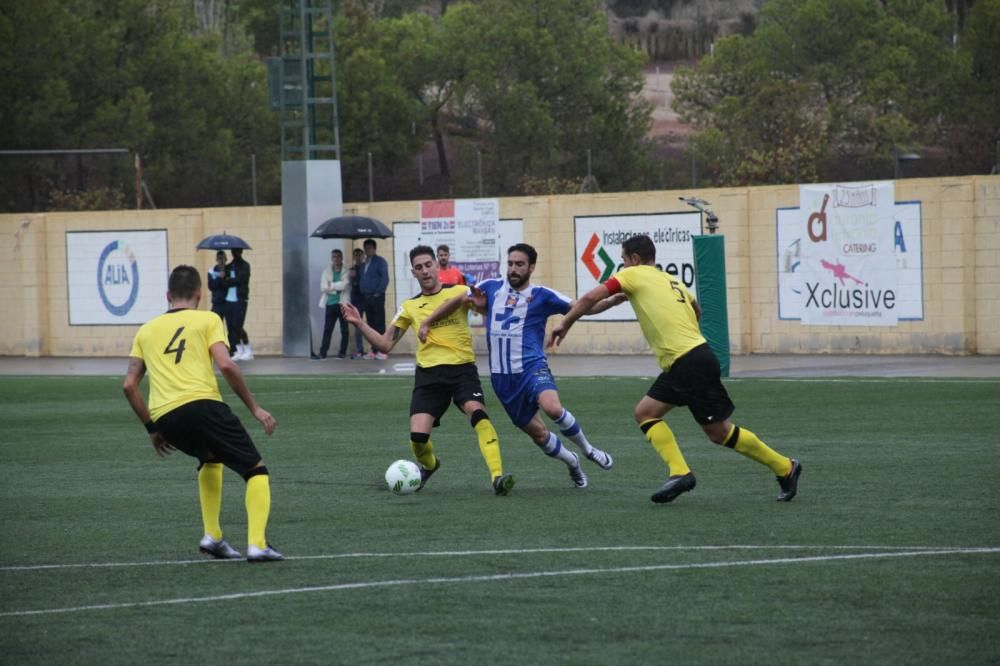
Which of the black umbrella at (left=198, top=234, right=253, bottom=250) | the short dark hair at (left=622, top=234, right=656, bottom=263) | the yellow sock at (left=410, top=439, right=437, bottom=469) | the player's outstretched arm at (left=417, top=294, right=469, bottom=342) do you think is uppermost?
the black umbrella at (left=198, top=234, right=253, bottom=250)

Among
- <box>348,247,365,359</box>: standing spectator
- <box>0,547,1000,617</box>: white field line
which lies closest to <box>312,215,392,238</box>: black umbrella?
<box>348,247,365,359</box>: standing spectator

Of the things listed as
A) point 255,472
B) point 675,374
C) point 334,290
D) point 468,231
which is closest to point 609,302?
point 675,374

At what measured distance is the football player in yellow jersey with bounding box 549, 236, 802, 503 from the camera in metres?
11.2

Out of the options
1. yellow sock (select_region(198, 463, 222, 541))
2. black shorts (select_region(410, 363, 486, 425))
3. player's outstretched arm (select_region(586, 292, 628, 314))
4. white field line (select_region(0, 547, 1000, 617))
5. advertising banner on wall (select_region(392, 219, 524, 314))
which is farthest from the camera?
advertising banner on wall (select_region(392, 219, 524, 314))

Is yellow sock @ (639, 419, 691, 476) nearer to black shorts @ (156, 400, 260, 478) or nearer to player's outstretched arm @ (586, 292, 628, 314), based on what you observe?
player's outstretched arm @ (586, 292, 628, 314)

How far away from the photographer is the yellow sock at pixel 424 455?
12312 mm

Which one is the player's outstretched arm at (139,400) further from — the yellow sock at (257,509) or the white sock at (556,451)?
the white sock at (556,451)

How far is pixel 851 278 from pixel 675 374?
17.1 m

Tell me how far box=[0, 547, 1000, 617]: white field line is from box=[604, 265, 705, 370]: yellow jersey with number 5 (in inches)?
105

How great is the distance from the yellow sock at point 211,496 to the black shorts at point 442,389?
3.13 m

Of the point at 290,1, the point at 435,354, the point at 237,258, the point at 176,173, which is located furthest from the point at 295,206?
the point at 176,173

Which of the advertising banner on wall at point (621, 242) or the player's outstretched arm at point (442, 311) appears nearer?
the player's outstretched arm at point (442, 311)

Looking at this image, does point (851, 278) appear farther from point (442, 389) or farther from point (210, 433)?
point (210, 433)

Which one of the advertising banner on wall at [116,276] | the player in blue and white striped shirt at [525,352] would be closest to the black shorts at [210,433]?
the player in blue and white striped shirt at [525,352]
